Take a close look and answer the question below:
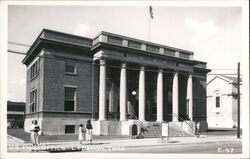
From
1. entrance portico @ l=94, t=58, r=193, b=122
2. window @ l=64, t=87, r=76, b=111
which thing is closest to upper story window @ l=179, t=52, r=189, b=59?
entrance portico @ l=94, t=58, r=193, b=122

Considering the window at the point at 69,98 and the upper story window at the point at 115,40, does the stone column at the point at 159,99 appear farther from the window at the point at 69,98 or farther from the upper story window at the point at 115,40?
the window at the point at 69,98

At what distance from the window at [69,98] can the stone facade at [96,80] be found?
85 millimetres

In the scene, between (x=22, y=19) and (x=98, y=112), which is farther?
(x=98, y=112)

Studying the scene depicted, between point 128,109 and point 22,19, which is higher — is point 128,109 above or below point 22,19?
below

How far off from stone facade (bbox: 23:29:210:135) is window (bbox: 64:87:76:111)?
0.08 m

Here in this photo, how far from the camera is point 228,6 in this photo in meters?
16.8

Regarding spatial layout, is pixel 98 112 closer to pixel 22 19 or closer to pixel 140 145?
pixel 140 145

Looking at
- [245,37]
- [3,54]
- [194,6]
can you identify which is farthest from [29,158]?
[245,37]

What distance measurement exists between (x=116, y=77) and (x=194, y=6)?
15296mm

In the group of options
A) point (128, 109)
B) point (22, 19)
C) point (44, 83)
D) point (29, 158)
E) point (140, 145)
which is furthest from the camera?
point (128, 109)

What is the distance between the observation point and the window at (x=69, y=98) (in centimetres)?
2842

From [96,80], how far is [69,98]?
2.99 m

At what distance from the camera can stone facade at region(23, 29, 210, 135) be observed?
27375 millimetres

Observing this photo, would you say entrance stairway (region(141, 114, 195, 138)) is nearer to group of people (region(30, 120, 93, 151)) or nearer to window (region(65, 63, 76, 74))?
window (region(65, 63, 76, 74))
